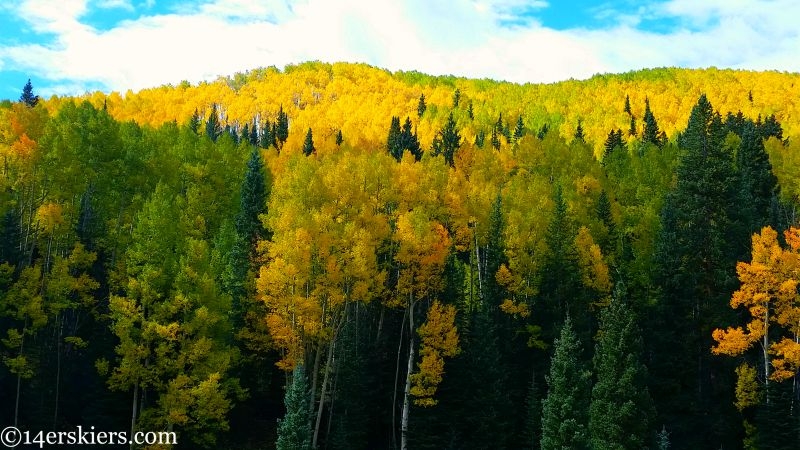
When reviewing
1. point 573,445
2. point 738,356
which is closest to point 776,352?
point 738,356

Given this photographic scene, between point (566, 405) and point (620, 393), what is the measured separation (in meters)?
3.00

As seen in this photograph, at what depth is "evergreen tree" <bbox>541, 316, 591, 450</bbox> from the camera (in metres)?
31.8

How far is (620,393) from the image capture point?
33031 mm

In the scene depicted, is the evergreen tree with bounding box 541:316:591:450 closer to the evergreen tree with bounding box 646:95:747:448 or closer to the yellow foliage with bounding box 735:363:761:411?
the evergreen tree with bounding box 646:95:747:448

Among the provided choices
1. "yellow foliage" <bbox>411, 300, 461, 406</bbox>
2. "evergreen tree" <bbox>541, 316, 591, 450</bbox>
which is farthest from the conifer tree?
"evergreen tree" <bbox>541, 316, 591, 450</bbox>

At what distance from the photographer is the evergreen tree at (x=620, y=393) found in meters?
32.3

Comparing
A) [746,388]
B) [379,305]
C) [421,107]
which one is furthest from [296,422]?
[421,107]

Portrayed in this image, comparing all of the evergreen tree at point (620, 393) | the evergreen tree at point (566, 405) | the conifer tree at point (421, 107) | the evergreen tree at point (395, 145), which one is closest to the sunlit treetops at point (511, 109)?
the conifer tree at point (421, 107)

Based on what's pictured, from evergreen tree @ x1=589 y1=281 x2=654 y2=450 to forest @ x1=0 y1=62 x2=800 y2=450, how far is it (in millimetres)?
109

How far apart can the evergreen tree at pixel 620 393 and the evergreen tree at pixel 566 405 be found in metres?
0.78

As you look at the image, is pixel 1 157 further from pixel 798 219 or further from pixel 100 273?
pixel 798 219

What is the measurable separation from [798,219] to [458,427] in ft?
142

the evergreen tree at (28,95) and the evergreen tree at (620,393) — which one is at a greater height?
the evergreen tree at (28,95)

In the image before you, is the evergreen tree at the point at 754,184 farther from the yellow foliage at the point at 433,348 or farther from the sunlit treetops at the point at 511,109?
the sunlit treetops at the point at 511,109
